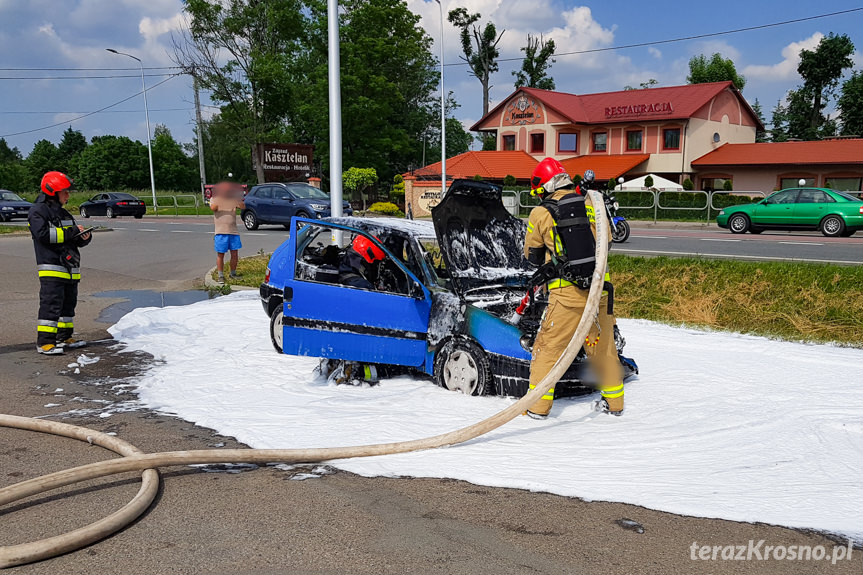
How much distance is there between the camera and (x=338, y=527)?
348cm

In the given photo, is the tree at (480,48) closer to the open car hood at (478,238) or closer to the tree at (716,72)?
→ the tree at (716,72)

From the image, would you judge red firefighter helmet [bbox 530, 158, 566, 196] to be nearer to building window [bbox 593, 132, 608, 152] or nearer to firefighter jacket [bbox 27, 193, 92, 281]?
firefighter jacket [bbox 27, 193, 92, 281]

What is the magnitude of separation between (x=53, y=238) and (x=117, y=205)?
30.3 meters

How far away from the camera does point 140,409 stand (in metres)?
5.49

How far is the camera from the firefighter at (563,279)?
5.11 m

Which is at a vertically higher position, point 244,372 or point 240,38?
point 240,38

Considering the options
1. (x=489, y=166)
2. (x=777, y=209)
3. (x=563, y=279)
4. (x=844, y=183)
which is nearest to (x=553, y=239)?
(x=563, y=279)

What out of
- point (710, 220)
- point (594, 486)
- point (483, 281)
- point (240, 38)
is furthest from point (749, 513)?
point (240, 38)

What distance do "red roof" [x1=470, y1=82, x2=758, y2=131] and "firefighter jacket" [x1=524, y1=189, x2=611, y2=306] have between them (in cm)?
3831

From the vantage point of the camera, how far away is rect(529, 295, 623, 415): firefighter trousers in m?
5.14

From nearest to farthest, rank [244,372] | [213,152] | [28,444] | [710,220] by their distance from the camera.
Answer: [28,444], [244,372], [710,220], [213,152]

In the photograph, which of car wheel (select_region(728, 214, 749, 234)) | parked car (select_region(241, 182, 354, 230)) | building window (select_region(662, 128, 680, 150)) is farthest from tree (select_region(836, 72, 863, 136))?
parked car (select_region(241, 182, 354, 230))

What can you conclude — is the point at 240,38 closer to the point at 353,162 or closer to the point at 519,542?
the point at 353,162

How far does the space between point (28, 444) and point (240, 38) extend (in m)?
51.9
